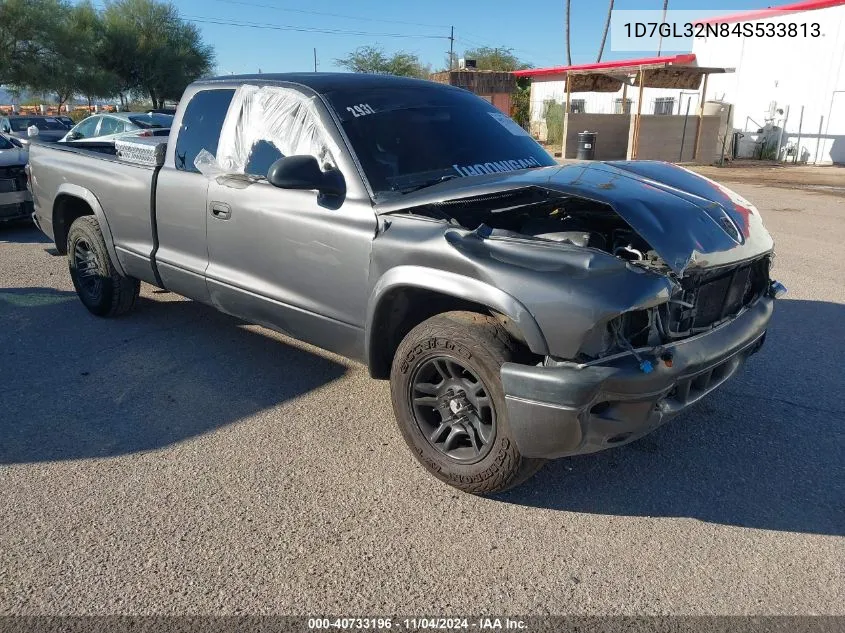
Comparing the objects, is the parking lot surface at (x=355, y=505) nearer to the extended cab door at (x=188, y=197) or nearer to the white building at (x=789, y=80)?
the extended cab door at (x=188, y=197)

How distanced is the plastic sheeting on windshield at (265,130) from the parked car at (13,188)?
21.3ft

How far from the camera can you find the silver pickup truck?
8.86ft

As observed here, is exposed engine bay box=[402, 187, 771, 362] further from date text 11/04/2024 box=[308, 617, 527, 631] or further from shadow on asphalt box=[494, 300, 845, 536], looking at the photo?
date text 11/04/2024 box=[308, 617, 527, 631]

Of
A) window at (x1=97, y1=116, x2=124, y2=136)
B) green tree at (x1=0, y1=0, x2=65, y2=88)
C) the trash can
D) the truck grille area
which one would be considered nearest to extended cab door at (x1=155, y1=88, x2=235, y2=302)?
the truck grille area

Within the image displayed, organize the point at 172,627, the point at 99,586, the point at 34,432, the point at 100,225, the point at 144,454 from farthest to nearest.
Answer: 1. the point at 100,225
2. the point at 34,432
3. the point at 144,454
4. the point at 99,586
5. the point at 172,627

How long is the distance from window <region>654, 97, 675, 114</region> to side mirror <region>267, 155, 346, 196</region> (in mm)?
27123

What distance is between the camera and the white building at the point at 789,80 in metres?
21.7

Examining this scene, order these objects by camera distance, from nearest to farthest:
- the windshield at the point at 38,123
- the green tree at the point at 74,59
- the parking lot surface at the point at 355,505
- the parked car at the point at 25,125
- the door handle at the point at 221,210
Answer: the parking lot surface at the point at 355,505, the door handle at the point at 221,210, the parked car at the point at 25,125, the windshield at the point at 38,123, the green tree at the point at 74,59

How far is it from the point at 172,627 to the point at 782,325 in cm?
492

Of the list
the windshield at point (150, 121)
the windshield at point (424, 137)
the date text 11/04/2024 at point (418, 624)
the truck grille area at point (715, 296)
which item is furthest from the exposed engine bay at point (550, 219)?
the windshield at point (150, 121)

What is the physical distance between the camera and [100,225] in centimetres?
527

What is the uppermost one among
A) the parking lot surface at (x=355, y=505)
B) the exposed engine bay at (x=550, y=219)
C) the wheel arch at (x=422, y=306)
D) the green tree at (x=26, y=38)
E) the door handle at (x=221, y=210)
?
the green tree at (x=26, y=38)

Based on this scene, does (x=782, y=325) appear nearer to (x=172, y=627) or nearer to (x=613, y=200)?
(x=613, y=200)


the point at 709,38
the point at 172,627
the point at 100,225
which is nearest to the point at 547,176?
the point at 172,627
